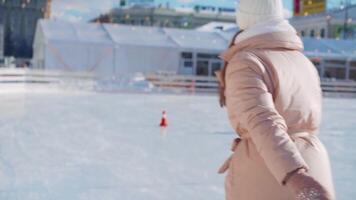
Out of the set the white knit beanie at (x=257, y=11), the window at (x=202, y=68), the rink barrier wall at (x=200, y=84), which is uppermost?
the white knit beanie at (x=257, y=11)

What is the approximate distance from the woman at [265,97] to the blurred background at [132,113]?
1545 millimetres

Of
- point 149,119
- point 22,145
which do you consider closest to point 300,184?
point 22,145

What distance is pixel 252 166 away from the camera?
1.63 meters

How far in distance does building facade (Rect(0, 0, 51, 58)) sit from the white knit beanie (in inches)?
2009

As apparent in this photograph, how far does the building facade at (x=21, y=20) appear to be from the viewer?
5316 centimetres

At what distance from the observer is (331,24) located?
33.0 meters

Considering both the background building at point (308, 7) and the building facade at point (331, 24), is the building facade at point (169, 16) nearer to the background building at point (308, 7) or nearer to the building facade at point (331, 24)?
the background building at point (308, 7)

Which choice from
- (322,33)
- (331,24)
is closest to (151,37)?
(331,24)

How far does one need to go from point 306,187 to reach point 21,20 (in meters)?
57.2

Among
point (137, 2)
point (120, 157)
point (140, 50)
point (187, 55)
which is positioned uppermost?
point (137, 2)

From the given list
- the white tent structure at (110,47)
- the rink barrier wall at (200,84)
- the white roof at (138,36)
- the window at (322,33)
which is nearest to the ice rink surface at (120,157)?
the rink barrier wall at (200,84)

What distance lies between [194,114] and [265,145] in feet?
36.6

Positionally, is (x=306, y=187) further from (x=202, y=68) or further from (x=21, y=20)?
(x=21, y=20)

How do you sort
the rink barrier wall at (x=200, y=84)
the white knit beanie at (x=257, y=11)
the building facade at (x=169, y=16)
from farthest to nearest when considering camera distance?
the building facade at (x=169, y=16) → the rink barrier wall at (x=200, y=84) → the white knit beanie at (x=257, y=11)
